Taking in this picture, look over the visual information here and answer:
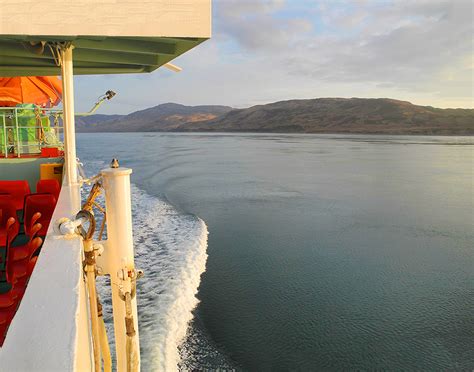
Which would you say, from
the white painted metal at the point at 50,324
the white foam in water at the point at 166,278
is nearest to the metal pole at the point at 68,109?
the white foam in water at the point at 166,278

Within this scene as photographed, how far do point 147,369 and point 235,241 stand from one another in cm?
628

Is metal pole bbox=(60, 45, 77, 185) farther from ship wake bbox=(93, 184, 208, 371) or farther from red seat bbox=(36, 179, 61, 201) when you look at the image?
ship wake bbox=(93, 184, 208, 371)

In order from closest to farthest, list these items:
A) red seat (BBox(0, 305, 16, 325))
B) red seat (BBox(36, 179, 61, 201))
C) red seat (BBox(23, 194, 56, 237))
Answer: red seat (BBox(0, 305, 16, 325)), red seat (BBox(23, 194, 56, 237)), red seat (BBox(36, 179, 61, 201))

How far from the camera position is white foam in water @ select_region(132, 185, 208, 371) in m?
6.12

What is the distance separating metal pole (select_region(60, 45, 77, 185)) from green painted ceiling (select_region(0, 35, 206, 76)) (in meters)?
0.21

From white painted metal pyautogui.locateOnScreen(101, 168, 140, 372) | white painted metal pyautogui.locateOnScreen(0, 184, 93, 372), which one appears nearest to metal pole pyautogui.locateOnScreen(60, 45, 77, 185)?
white painted metal pyautogui.locateOnScreen(101, 168, 140, 372)

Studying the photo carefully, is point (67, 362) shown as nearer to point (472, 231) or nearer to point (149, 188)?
point (472, 231)

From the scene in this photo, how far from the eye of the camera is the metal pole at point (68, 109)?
476cm

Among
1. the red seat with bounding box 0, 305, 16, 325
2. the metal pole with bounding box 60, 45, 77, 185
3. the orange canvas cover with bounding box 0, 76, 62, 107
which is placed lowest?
the red seat with bounding box 0, 305, 16, 325

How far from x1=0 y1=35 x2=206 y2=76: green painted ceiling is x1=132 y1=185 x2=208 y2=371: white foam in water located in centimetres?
431

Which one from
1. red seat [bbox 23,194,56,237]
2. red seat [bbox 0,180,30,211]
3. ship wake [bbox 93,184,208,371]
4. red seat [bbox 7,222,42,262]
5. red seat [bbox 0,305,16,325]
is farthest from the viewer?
ship wake [bbox 93,184,208,371]

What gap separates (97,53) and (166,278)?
488 centimetres

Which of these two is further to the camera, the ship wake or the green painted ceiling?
the ship wake

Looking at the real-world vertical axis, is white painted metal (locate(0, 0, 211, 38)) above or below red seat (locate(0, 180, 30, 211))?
above
